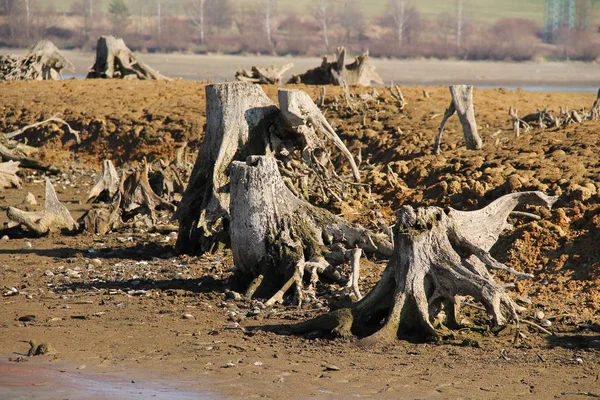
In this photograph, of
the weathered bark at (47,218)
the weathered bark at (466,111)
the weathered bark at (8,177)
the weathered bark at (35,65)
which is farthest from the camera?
the weathered bark at (35,65)

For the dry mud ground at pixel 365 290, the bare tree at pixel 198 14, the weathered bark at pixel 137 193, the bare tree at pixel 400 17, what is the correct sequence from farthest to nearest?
the bare tree at pixel 198 14 < the bare tree at pixel 400 17 < the weathered bark at pixel 137 193 < the dry mud ground at pixel 365 290

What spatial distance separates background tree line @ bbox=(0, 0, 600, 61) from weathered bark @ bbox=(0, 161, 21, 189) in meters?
36.2

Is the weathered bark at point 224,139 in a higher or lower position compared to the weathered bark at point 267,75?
lower

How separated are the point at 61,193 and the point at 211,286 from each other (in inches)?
243

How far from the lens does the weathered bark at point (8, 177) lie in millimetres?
14242

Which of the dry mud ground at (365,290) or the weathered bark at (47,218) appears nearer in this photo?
the dry mud ground at (365,290)

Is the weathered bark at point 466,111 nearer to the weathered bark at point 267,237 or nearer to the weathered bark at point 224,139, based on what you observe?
the weathered bark at point 224,139

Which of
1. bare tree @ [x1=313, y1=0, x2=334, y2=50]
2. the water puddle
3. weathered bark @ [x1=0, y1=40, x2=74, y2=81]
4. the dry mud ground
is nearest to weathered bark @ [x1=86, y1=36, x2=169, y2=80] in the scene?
weathered bark @ [x1=0, y1=40, x2=74, y2=81]

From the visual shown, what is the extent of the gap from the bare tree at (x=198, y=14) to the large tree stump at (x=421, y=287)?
49.1 m

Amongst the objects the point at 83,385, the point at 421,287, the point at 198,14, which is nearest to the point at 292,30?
the point at 198,14

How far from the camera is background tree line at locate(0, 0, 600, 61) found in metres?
51.3

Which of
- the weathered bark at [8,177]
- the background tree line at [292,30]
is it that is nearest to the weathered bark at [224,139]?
the weathered bark at [8,177]

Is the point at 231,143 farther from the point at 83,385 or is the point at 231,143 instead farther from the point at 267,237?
the point at 83,385

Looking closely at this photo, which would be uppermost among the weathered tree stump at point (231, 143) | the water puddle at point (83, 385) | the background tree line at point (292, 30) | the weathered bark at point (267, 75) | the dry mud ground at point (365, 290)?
the background tree line at point (292, 30)
